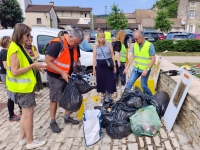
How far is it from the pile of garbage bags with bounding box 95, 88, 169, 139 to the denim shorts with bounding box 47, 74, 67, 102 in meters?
0.86

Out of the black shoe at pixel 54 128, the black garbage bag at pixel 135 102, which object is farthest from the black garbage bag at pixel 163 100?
the black shoe at pixel 54 128

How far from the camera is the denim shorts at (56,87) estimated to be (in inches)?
145

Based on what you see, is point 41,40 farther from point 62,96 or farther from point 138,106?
point 138,106

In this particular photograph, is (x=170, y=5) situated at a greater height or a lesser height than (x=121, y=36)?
greater

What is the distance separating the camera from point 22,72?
9.30 ft

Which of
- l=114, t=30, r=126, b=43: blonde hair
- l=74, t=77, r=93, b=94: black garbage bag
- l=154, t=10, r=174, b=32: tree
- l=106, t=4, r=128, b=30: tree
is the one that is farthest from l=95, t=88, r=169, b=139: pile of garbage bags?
l=154, t=10, r=174, b=32: tree

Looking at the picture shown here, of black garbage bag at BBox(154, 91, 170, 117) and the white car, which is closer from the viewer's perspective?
black garbage bag at BBox(154, 91, 170, 117)

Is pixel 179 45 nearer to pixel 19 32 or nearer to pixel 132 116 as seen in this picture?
pixel 132 116

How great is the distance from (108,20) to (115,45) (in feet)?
108

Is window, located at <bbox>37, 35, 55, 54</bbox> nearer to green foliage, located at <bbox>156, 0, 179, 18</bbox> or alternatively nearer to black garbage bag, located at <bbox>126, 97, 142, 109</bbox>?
black garbage bag, located at <bbox>126, 97, 142, 109</bbox>

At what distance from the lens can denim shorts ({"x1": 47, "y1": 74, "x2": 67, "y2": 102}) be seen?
145 inches

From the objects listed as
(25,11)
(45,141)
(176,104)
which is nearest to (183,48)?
(176,104)

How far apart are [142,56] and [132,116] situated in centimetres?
157

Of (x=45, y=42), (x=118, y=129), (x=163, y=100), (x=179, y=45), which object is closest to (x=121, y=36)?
(x=45, y=42)
